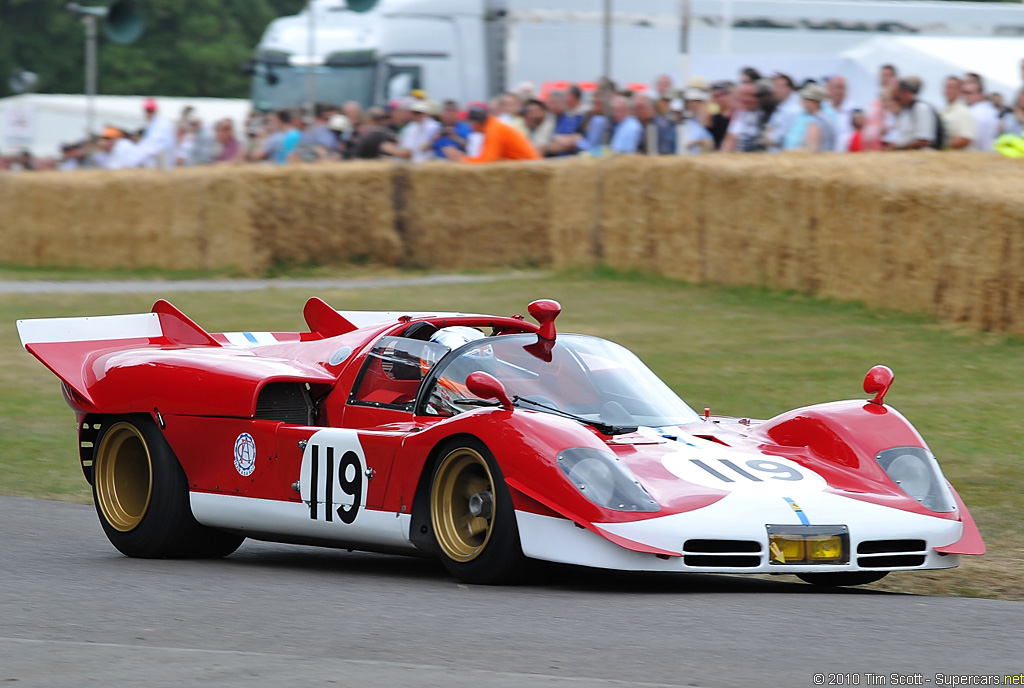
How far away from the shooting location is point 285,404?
7.09 meters

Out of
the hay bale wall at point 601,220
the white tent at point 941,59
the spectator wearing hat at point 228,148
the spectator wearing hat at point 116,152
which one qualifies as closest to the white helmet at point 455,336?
the hay bale wall at point 601,220

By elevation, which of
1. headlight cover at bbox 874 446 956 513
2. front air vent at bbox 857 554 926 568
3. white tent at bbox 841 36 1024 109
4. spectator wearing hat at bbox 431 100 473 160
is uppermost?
white tent at bbox 841 36 1024 109

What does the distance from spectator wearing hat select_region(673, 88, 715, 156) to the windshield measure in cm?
1079

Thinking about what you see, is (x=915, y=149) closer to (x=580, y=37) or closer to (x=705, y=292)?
(x=705, y=292)

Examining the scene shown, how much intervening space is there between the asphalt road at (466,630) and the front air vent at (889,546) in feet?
0.56

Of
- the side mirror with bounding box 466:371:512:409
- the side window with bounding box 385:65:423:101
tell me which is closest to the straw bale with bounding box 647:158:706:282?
the side window with bounding box 385:65:423:101

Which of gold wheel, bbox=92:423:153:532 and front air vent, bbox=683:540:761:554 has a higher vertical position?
front air vent, bbox=683:540:761:554

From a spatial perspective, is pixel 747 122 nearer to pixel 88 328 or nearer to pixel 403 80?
pixel 403 80

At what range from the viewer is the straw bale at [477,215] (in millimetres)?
18984

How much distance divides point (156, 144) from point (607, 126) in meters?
7.98

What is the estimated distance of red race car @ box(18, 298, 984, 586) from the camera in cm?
572

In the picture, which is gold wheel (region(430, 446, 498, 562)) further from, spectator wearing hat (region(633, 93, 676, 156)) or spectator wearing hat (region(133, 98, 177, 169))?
spectator wearing hat (region(133, 98, 177, 169))

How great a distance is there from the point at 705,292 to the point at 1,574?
10.7 meters

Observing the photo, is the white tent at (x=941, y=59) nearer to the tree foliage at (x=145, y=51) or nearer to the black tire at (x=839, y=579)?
the black tire at (x=839, y=579)
